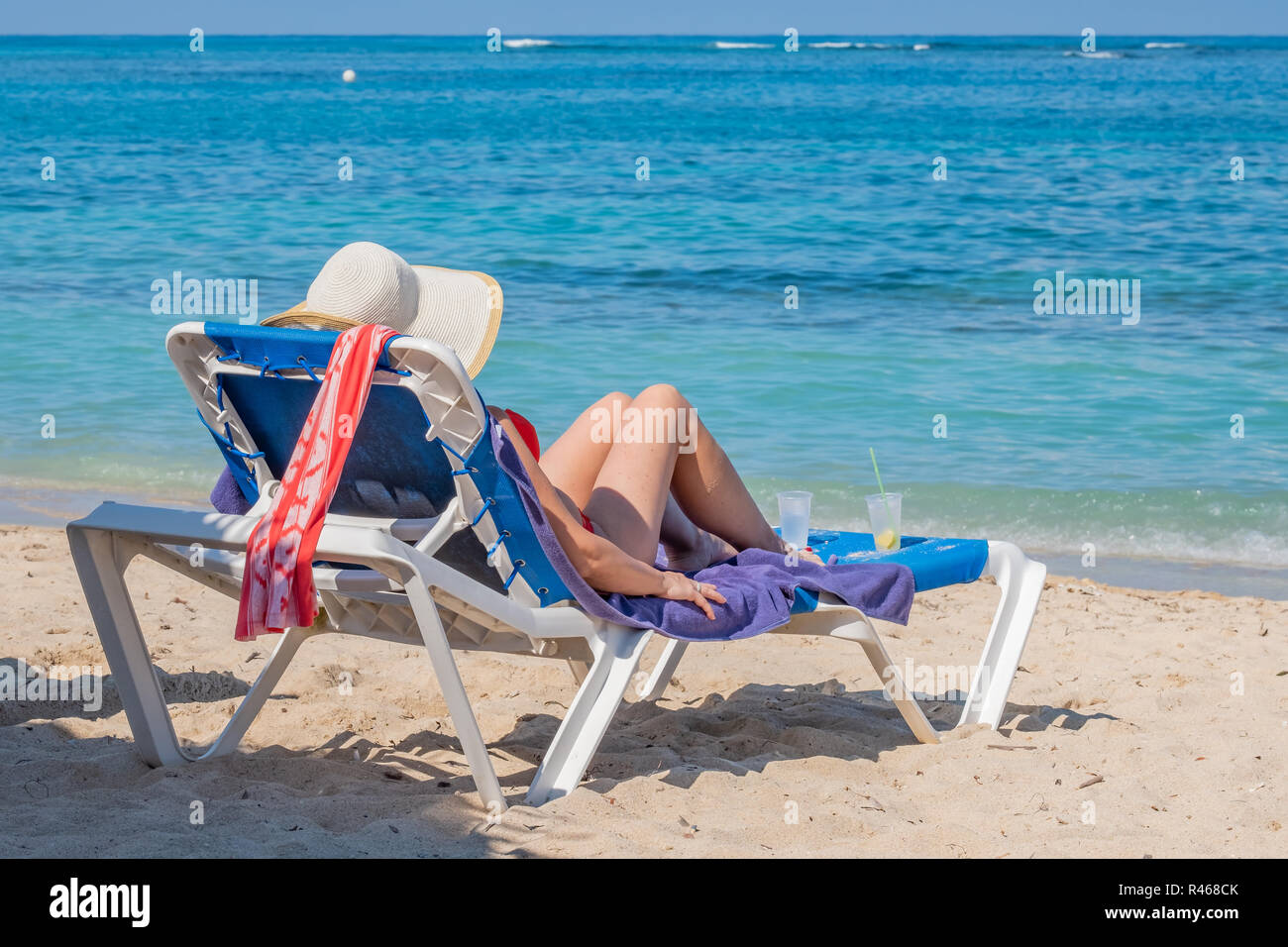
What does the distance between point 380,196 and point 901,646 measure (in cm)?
1538

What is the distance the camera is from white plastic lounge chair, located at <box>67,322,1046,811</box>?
2.96 metres

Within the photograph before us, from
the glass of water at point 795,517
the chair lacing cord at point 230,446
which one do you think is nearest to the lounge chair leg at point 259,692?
the chair lacing cord at point 230,446

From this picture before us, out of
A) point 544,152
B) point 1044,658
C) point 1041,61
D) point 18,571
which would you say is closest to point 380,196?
point 544,152

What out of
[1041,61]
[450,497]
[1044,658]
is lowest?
[1044,658]

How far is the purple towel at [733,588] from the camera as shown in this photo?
3.15 metres

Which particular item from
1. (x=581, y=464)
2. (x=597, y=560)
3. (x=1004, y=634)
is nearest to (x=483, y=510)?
(x=597, y=560)

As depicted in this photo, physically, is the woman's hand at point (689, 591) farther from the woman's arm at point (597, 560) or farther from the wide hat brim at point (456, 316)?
the wide hat brim at point (456, 316)

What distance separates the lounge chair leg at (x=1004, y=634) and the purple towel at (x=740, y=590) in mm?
460

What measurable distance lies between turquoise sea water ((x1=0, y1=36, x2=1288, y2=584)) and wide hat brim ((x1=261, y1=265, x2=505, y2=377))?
3.90m

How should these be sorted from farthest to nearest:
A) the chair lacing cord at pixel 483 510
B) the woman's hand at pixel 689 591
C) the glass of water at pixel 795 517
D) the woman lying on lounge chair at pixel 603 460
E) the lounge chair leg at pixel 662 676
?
the lounge chair leg at pixel 662 676 → the glass of water at pixel 795 517 → the woman's hand at pixel 689 591 → the woman lying on lounge chair at pixel 603 460 → the chair lacing cord at pixel 483 510

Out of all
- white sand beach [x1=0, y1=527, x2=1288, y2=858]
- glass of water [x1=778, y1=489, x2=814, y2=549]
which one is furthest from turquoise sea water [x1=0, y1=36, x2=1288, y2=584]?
glass of water [x1=778, y1=489, x2=814, y2=549]

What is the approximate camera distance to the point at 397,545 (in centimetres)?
284

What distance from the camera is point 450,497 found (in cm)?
322

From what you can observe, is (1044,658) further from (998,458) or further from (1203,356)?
(1203,356)
